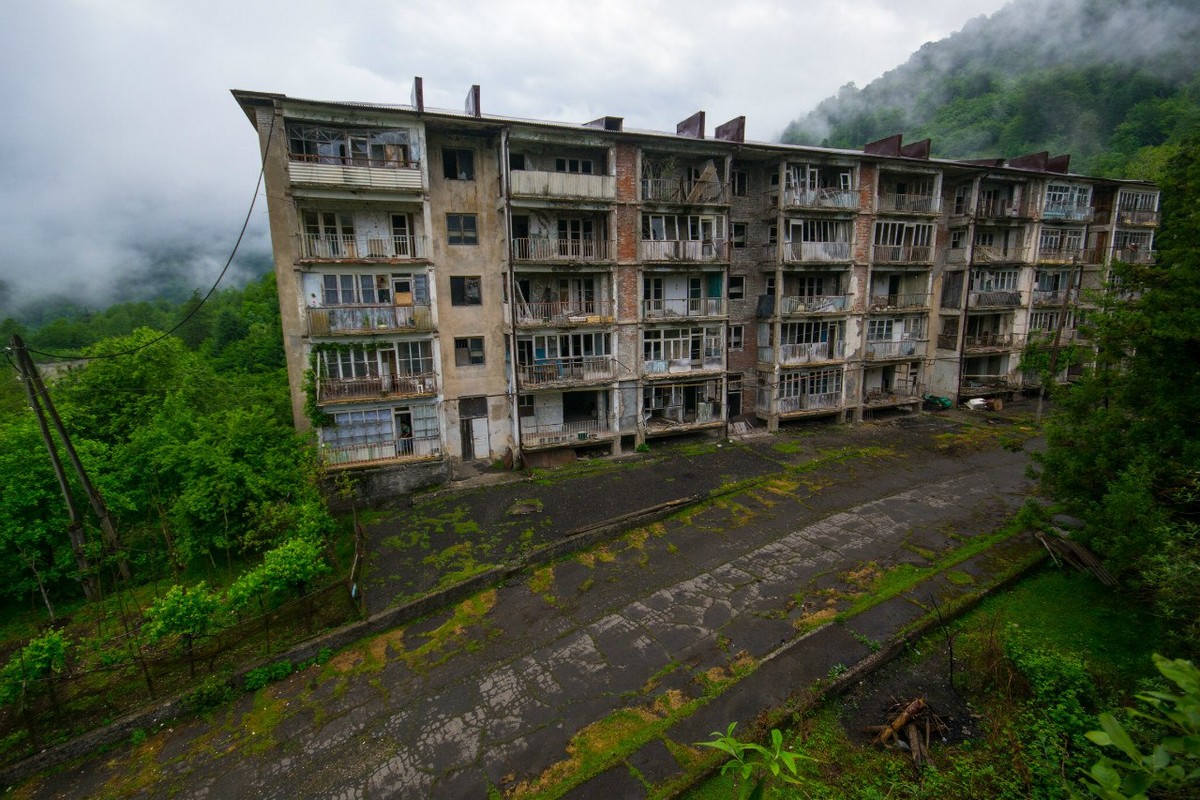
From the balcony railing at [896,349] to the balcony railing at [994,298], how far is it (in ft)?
11.9

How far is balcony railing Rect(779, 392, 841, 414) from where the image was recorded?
27.0 meters

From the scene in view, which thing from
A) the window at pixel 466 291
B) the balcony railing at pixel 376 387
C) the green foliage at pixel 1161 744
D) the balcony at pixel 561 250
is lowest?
the balcony railing at pixel 376 387

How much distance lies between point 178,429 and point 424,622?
38.7 feet

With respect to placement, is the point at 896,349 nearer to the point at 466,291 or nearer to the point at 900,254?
the point at 900,254

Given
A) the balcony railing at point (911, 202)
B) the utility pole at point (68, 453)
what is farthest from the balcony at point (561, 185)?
the balcony railing at point (911, 202)

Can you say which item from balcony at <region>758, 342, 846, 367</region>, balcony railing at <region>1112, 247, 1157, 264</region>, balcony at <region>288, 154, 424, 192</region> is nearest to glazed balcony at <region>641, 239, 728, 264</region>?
balcony at <region>758, 342, 846, 367</region>

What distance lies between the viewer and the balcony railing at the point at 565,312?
21609mm

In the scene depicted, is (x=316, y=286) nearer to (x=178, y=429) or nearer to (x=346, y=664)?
(x=178, y=429)

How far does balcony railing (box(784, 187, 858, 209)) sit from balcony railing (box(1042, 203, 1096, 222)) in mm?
14026

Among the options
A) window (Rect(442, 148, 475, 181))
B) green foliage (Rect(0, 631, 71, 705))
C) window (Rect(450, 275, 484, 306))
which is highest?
window (Rect(442, 148, 475, 181))

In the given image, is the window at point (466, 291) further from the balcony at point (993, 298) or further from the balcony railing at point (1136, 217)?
the balcony railing at point (1136, 217)

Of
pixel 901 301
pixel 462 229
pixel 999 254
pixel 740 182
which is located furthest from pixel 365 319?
pixel 999 254

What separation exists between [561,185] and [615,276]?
417cm

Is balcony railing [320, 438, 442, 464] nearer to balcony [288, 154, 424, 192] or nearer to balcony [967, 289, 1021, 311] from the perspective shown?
balcony [288, 154, 424, 192]
